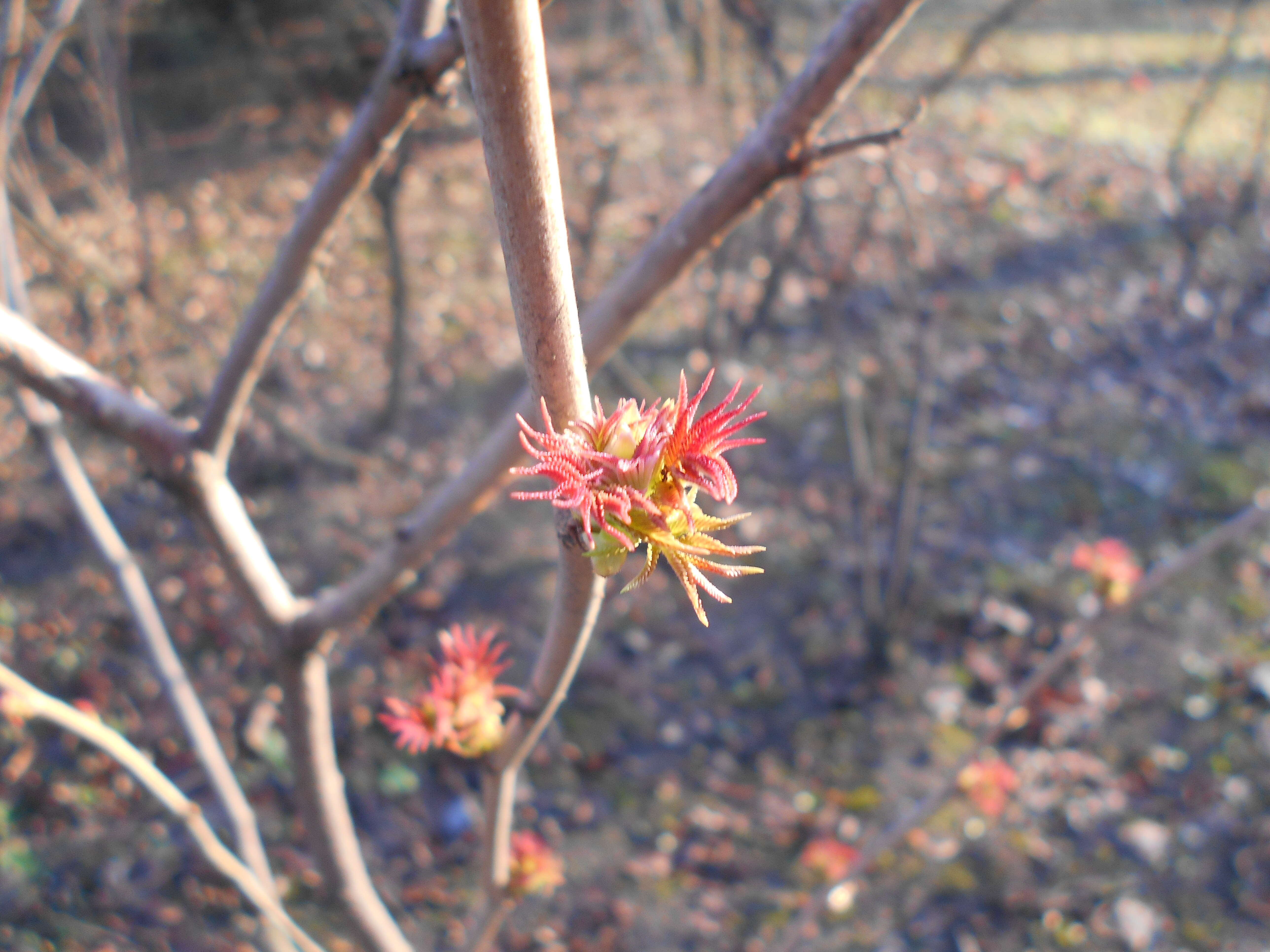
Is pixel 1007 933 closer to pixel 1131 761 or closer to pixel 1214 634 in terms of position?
pixel 1131 761

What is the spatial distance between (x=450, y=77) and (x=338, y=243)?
5015 millimetres

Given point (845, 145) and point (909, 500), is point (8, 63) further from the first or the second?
point (909, 500)

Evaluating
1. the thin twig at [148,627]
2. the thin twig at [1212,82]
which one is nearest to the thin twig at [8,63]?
the thin twig at [148,627]

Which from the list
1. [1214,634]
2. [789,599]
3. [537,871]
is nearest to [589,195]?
[789,599]

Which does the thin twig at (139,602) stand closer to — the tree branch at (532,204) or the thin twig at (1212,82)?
the tree branch at (532,204)

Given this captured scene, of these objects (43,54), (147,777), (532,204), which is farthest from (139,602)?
(532,204)

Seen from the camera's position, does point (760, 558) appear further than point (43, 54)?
Yes

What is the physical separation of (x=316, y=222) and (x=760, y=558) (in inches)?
117

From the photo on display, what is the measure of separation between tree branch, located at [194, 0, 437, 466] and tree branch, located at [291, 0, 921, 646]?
0.34 meters

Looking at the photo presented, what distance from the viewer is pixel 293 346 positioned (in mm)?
4965

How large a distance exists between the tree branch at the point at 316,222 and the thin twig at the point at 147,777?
468 mm

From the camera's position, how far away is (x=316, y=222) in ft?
4.00

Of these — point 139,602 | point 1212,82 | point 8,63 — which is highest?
point 1212,82

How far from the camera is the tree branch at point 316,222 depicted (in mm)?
1109
